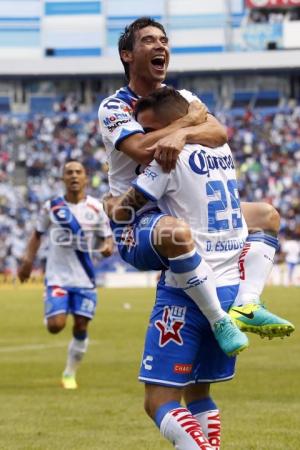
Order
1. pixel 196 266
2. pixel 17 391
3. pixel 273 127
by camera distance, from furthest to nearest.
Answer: pixel 273 127 → pixel 17 391 → pixel 196 266

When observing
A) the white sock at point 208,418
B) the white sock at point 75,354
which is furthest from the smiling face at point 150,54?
the white sock at point 75,354

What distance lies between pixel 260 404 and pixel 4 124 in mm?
48182

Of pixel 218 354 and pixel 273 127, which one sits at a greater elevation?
pixel 218 354

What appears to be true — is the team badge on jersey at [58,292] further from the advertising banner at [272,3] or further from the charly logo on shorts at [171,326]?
the advertising banner at [272,3]

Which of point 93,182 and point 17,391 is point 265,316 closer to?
point 17,391

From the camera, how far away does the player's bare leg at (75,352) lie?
1483 centimetres

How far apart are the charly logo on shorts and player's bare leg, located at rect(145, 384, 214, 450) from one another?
0.26 m

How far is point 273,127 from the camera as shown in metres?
57.2

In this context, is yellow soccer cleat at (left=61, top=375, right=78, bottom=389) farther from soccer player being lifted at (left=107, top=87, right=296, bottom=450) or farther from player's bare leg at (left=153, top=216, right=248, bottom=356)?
player's bare leg at (left=153, top=216, right=248, bottom=356)

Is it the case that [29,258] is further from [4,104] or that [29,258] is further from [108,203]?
[4,104]

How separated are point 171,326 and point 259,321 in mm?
501

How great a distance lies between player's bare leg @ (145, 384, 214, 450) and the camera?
20.2 feet

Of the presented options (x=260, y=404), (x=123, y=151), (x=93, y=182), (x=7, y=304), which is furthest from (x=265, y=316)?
(x=93, y=182)

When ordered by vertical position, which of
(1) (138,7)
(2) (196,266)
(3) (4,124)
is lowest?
(3) (4,124)
